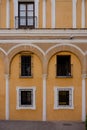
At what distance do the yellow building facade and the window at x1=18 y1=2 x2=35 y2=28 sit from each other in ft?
0.23

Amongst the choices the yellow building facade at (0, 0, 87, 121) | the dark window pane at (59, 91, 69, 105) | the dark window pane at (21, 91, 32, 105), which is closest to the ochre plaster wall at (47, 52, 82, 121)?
the yellow building facade at (0, 0, 87, 121)

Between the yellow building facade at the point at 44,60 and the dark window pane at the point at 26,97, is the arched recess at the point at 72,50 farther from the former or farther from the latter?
the dark window pane at the point at 26,97

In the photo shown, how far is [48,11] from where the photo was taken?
2186 centimetres

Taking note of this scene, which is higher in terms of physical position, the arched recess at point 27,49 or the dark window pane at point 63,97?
the arched recess at point 27,49

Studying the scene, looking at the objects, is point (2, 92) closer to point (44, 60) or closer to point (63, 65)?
point (44, 60)

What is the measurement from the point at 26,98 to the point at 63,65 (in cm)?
345

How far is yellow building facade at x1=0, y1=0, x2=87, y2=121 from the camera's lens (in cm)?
2144

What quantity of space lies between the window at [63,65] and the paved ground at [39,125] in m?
3.46

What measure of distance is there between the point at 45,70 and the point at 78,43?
288 centimetres

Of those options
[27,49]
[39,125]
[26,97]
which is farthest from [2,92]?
[39,125]

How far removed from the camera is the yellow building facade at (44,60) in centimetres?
2144

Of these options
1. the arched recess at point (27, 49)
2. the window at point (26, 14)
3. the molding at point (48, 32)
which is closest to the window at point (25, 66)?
the arched recess at point (27, 49)

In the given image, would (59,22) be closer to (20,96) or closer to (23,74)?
(23,74)

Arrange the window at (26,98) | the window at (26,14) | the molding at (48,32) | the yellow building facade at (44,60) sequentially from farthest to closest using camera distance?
the window at (26,14), the window at (26,98), the yellow building facade at (44,60), the molding at (48,32)
